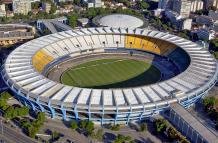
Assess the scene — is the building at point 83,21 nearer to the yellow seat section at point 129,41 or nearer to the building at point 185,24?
the yellow seat section at point 129,41

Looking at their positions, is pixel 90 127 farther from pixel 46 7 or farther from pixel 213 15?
pixel 213 15

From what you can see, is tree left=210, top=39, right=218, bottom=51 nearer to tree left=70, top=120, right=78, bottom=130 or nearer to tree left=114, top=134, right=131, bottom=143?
tree left=114, top=134, right=131, bottom=143

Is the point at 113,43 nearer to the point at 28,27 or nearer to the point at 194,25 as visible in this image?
the point at 28,27

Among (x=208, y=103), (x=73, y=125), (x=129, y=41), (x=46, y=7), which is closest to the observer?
(x=73, y=125)

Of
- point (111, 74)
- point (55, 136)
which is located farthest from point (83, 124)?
point (111, 74)

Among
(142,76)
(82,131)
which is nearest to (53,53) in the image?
(142,76)

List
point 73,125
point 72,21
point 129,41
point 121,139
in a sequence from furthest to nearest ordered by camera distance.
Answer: point 72,21
point 129,41
point 73,125
point 121,139
